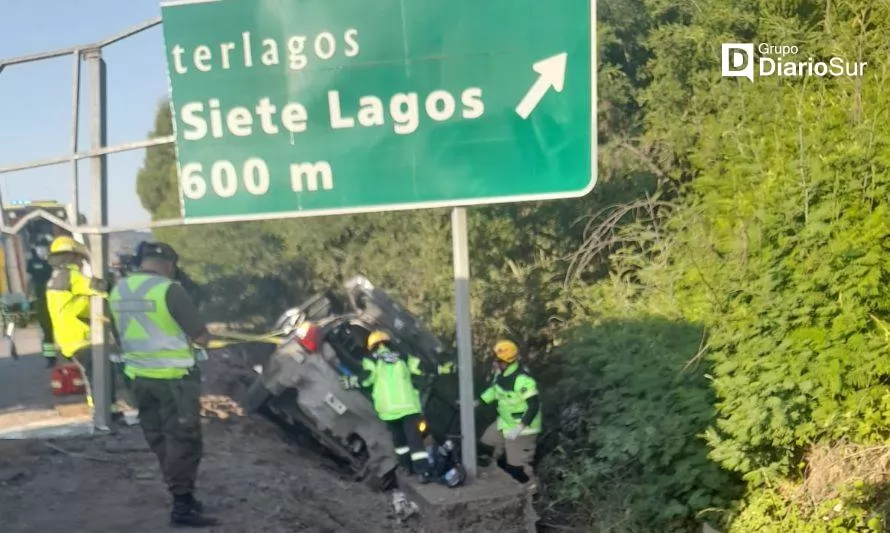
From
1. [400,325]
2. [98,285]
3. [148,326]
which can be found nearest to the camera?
[148,326]

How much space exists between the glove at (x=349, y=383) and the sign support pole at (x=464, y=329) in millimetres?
1382

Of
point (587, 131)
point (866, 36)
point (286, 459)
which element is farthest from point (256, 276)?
point (866, 36)

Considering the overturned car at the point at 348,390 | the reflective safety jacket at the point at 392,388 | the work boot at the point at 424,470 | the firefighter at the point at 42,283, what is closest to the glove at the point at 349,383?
the overturned car at the point at 348,390

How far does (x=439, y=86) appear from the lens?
5715 millimetres

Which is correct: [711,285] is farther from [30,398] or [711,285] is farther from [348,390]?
[30,398]

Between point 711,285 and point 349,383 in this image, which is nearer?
point 711,285

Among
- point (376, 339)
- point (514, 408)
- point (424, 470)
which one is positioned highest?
point (376, 339)

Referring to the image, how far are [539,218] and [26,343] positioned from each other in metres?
10.2

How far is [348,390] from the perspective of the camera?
7.23 meters

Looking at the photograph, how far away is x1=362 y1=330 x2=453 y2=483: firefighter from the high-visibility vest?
2.10 meters

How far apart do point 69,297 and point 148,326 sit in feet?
7.69

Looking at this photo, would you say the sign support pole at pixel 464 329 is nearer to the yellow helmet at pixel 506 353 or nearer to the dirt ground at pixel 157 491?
the dirt ground at pixel 157 491

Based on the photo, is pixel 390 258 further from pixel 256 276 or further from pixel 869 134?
pixel 869 134

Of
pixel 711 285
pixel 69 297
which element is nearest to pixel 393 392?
pixel 711 285
